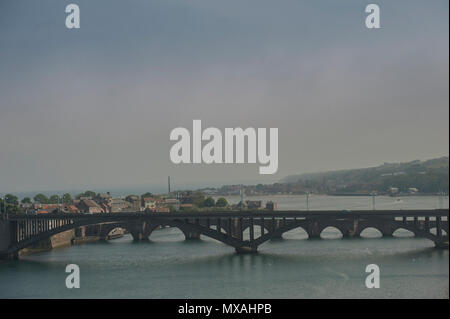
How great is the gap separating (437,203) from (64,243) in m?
20.3

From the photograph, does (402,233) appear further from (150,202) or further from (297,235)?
(150,202)

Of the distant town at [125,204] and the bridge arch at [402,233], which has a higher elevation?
the distant town at [125,204]

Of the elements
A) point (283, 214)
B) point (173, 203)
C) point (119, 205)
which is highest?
point (283, 214)

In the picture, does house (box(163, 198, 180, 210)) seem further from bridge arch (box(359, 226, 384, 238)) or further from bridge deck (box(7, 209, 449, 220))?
bridge deck (box(7, 209, 449, 220))

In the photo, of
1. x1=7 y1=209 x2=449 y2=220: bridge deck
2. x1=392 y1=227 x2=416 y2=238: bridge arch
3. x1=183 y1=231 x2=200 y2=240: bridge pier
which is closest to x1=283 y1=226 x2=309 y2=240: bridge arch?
x1=7 y1=209 x2=449 y2=220: bridge deck

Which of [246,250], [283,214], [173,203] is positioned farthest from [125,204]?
[246,250]

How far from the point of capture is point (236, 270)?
20.3 m

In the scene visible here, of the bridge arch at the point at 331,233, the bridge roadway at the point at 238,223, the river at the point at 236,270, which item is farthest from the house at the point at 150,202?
the river at the point at 236,270

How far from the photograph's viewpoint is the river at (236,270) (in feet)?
55.8

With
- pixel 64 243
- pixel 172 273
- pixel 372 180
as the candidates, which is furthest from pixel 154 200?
pixel 172 273

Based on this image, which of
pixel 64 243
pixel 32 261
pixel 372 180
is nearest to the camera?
pixel 32 261

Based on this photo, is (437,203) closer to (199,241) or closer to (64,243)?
(199,241)

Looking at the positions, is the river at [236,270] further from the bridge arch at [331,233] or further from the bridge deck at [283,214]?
the bridge deck at [283,214]

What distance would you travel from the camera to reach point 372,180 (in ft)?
150
